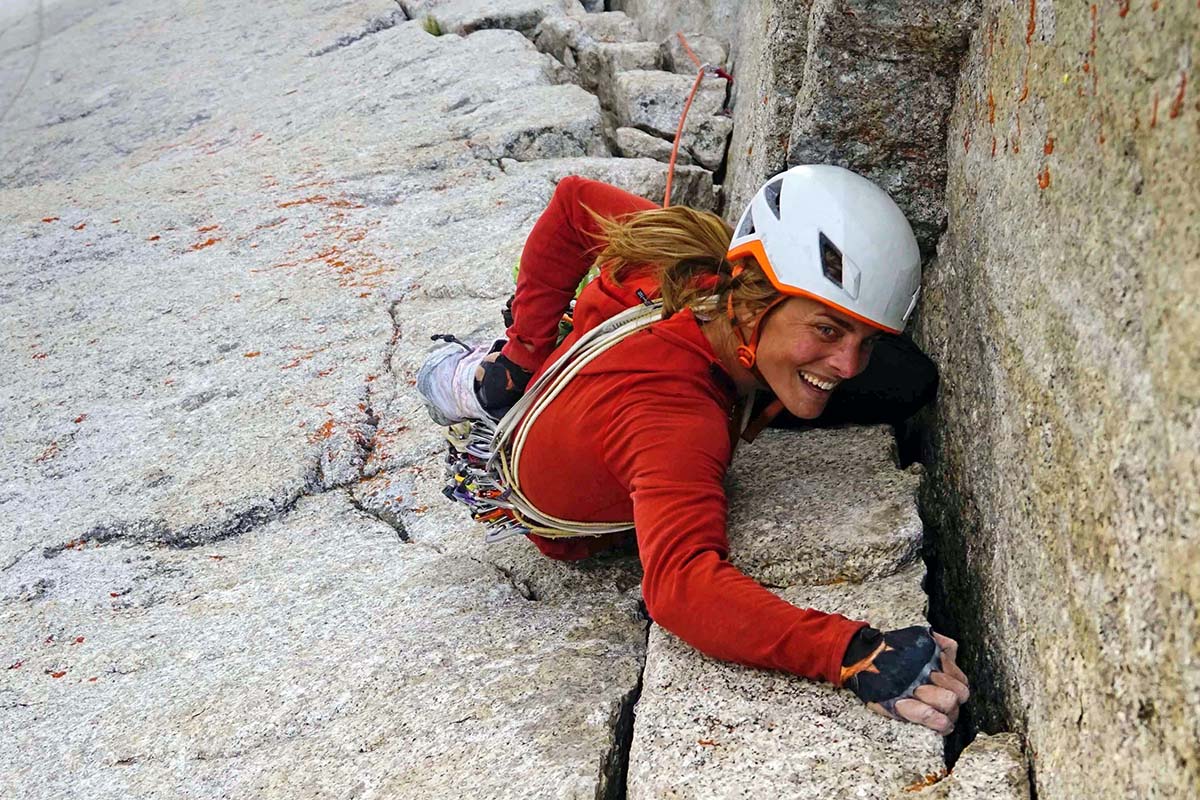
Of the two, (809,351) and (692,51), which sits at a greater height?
(809,351)

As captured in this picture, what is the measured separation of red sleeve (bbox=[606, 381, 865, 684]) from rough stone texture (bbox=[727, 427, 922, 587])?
25 cm

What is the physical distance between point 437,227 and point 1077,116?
14.4ft

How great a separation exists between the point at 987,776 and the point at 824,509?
0.86 metres

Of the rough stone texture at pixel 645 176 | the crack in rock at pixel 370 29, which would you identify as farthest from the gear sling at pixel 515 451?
the crack in rock at pixel 370 29

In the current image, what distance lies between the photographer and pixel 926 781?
179 cm

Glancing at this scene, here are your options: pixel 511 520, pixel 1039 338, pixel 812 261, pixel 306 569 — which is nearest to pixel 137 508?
pixel 306 569

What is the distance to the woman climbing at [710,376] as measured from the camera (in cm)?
205

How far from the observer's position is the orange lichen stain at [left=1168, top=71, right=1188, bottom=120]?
4.23 feet

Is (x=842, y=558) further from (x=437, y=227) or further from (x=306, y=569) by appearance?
(x=437, y=227)

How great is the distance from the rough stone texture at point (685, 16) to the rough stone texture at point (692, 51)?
129 millimetres

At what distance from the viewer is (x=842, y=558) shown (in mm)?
2383

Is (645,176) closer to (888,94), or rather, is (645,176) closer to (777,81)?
(777,81)

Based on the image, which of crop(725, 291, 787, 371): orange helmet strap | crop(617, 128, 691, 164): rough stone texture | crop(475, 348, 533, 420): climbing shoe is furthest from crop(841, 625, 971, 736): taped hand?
crop(617, 128, 691, 164): rough stone texture

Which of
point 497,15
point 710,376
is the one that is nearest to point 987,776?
point 710,376
